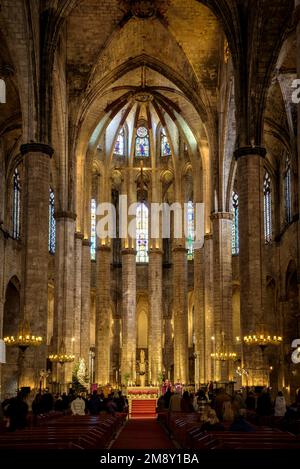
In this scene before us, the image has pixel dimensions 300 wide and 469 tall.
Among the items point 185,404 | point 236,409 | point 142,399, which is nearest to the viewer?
point 236,409

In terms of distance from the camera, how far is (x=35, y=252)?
25953 mm

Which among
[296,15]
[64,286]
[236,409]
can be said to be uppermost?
[296,15]

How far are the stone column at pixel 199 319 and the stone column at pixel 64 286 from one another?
8709 mm

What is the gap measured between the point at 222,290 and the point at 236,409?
73.0 feet

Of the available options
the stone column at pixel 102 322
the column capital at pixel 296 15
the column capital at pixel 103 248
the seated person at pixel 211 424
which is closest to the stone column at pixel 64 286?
the stone column at pixel 102 322

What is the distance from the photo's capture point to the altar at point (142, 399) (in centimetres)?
4091

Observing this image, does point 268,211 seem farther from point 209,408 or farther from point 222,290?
point 209,408

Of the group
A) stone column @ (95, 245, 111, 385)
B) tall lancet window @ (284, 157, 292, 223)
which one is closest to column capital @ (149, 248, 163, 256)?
stone column @ (95, 245, 111, 385)

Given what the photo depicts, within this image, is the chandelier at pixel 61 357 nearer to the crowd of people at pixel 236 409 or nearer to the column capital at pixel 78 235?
the crowd of people at pixel 236 409
